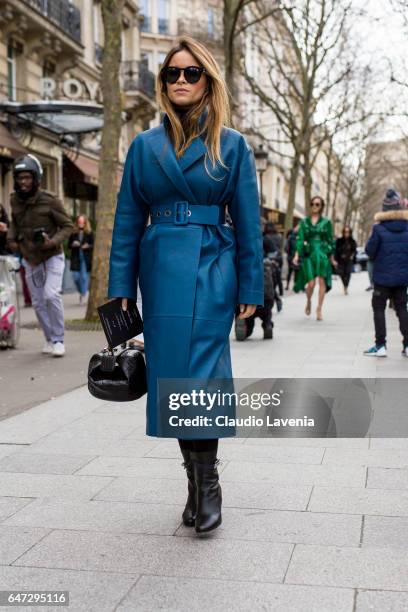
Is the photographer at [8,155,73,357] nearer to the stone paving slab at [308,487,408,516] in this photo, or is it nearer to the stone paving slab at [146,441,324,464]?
the stone paving slab at [146,441,324,464]

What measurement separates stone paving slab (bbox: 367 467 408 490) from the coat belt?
63.8 inches

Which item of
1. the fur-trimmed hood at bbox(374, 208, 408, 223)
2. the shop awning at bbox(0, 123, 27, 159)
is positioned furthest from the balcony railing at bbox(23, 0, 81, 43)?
the fur-trimmed hood at bbox(374, 208, 408, 223)

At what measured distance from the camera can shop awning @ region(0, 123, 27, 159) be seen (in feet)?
63.9

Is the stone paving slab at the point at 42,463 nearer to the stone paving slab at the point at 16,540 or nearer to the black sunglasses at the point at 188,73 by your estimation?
the stone paving slab at the point at 16,540

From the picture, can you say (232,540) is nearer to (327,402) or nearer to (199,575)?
(199,575)

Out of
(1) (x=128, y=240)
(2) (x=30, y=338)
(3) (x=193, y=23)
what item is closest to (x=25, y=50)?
(2) (x=30, y=338)

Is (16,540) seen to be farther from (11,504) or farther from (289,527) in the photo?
(289,527)

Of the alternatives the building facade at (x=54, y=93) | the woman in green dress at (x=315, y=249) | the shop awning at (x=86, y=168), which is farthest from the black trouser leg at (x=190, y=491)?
the shop awning at (x=86, y=168)

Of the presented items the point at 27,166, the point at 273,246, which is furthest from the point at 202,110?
the point at 273,246

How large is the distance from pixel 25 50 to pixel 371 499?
72.1ft

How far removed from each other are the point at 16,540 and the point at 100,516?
1.45 ft

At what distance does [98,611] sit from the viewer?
278 centimetres

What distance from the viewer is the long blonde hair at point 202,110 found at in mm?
3520

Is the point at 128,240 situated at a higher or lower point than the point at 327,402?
higher
